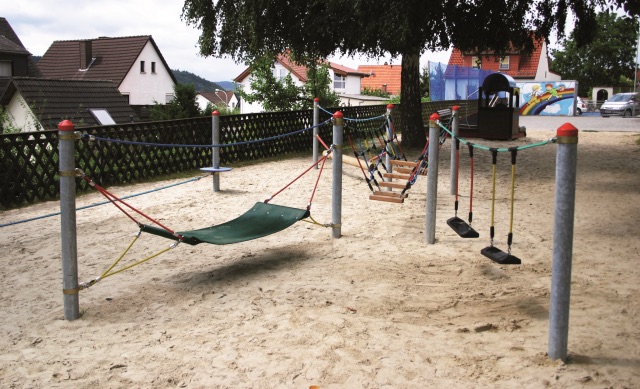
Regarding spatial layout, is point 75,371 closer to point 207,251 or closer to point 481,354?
point 481,354

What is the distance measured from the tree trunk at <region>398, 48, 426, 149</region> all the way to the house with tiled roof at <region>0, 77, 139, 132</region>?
14572mm

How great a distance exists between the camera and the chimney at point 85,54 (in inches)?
1951

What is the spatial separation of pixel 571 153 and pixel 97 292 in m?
3.79

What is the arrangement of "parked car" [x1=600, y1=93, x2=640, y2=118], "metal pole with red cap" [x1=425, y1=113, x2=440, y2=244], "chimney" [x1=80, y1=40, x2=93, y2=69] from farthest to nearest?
"chimney" [x1=80, y1=40, x2=93, y2=69] → "parked car" [x1=600, y1=93, x2=640, y2=118] → "metal pole with red cap" [x1=425, y1=113, x2=440, y2=244]

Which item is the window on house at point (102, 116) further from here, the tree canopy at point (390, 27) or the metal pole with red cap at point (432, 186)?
the metal pole with red cap at point (432, 186)

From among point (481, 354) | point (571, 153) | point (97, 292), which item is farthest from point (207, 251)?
point (571, 153)

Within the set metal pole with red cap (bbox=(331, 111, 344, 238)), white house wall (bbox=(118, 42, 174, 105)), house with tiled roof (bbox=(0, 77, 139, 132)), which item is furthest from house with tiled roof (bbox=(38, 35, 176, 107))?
metal pole with red cap (bbox=(331, 111, 344, 238))

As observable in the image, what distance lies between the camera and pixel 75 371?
3.98m

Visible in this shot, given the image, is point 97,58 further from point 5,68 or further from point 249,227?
point 249,227

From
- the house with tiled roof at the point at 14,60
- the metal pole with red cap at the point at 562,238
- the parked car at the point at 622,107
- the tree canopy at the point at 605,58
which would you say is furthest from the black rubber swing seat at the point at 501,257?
the tree canopy at the point at 605,58

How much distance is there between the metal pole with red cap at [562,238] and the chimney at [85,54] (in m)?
49.7

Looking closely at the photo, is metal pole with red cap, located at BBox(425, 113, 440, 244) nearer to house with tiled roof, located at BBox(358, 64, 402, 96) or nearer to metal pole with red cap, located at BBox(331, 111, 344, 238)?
metal pole with red cap, located at BBox(331, 111, 344, 238)

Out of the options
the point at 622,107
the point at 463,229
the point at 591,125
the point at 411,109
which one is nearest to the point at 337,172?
the point at 463,229

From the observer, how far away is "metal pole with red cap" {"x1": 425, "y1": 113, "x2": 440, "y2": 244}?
23.1ft
